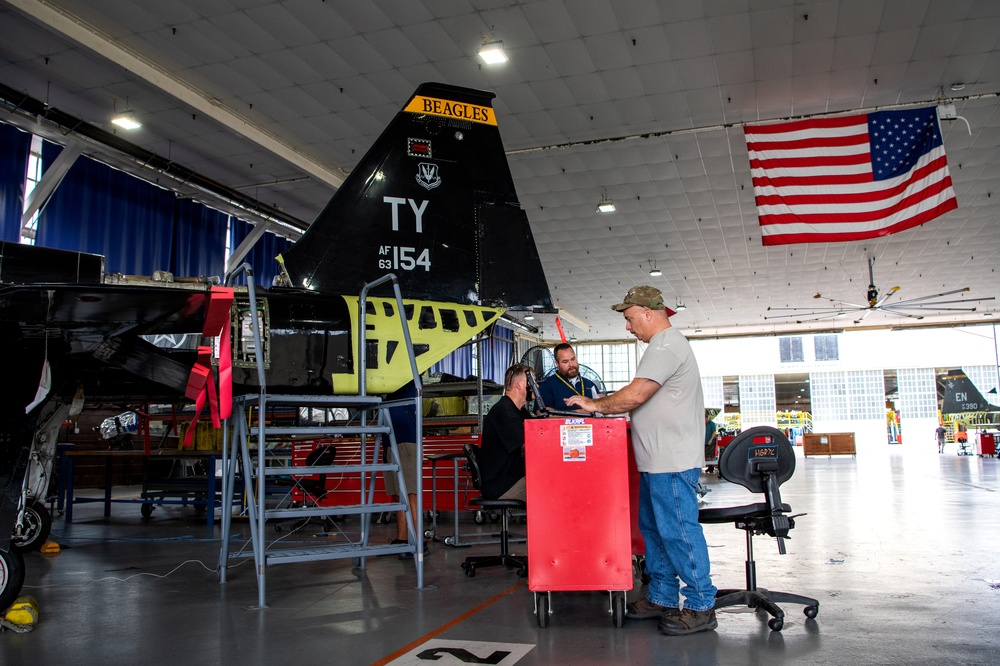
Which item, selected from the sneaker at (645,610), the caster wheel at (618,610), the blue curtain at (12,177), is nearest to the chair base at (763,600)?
the sneaker at (645,610)

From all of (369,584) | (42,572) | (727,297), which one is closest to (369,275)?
(369,584)

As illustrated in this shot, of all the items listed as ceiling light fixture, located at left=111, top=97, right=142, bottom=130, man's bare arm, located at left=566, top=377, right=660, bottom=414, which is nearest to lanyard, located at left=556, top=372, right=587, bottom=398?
man's bare arm, located at left=566, top=377, right=660, bottom=414

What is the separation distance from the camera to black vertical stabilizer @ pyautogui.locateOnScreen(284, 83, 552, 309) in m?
4.91

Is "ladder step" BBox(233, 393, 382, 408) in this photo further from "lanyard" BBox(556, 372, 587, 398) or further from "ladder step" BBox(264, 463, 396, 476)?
"lanyard" BBox(556, 372, 587, 398)

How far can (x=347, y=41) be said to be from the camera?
9625 mm

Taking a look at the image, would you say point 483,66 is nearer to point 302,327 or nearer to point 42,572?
point 302,327

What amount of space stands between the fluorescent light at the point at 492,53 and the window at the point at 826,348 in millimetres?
30719

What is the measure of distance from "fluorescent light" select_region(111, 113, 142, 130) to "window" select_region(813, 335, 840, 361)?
32753 millimetres

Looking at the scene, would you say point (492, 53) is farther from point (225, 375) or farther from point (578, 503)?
point (578, 503)

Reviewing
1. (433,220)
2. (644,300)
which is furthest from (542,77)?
(644,300)

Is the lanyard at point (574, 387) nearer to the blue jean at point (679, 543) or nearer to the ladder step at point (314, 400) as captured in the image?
the ladder step at point (314, 400)

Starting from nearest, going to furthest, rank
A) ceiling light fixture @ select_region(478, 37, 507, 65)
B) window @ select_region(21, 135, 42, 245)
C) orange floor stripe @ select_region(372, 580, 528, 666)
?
orange floor stripe @ select_region(372, 580, 528, 666) < ceiling light fixture @ select_region(478, 37, 507, 65) < window @ select_region(21, 135, 42, 245)

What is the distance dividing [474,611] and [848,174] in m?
8.74

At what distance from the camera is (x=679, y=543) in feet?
10.8
